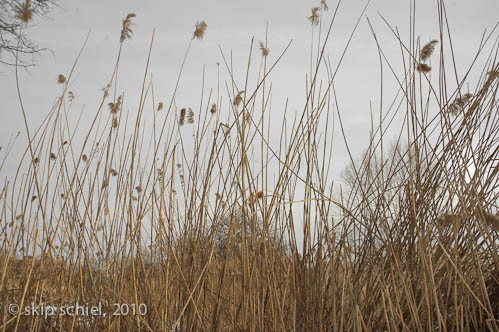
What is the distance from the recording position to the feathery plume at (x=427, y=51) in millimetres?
1145

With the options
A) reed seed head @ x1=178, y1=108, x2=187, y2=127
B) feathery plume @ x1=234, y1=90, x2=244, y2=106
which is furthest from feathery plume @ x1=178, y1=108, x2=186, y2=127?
feathery plume @ x1=234, y1=90, x2=244, y2=106

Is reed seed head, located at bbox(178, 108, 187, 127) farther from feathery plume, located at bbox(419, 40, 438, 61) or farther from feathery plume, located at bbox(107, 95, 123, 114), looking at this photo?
feathery plume, located at bbox(419, 40, 438, 61)

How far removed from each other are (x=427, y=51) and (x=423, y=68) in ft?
0.19

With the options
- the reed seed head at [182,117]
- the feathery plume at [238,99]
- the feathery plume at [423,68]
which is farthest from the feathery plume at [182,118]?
the feathery plume at [423,68]

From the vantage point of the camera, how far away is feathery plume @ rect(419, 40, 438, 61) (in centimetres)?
115

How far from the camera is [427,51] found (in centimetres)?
116

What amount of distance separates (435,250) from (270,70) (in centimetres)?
73

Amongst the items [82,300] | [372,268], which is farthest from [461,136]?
[82,300]

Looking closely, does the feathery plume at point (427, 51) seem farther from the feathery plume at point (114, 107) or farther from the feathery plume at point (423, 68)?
the feathery plume at point (114, 107)

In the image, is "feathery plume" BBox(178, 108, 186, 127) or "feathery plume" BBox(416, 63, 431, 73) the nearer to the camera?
"feathery plume" BBox(416, 63, 431, 73)

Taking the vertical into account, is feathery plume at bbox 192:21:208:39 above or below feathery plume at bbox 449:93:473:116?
above

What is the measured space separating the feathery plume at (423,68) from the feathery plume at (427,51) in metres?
0.02

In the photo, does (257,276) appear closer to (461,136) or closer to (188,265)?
(188,265)

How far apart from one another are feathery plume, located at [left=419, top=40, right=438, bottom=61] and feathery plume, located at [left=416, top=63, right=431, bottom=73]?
0.02 metres
